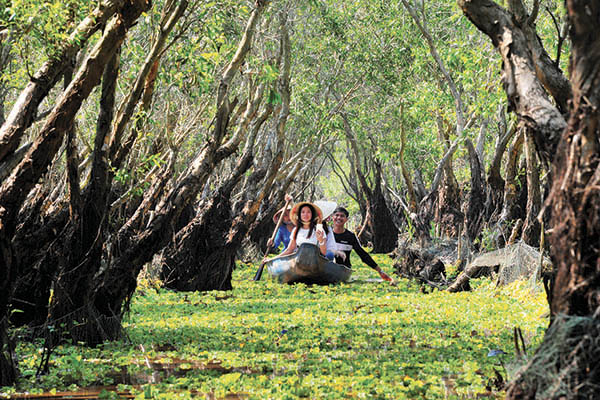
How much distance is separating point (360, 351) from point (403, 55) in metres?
16.3

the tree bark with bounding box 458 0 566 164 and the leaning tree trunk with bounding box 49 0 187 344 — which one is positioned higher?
the tree bark with bounding box 458 0 566 164

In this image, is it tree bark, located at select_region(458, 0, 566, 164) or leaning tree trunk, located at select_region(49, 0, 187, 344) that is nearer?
tree bark, located at select_region(458, 0, 566, 164)

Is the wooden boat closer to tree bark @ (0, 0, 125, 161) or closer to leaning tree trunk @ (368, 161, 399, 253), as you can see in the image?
tree bark @ (0, 0, 125, 161)

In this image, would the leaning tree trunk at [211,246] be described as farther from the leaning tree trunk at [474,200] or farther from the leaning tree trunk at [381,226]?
the leaning tree trunk at [381,226]

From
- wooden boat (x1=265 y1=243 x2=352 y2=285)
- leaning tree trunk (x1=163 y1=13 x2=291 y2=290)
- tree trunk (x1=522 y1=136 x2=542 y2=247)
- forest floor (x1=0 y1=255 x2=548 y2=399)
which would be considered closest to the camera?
forest floor (x1=0 y1=255 x2=548 y2=399)

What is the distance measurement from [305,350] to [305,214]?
329 inches

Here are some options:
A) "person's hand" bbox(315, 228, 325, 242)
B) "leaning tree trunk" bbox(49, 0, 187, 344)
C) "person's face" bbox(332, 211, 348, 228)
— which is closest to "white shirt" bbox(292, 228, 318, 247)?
"person's hand" bbox(315, 228, 325, 242)

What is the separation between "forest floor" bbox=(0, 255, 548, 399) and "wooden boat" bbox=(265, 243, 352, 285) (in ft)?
8.82

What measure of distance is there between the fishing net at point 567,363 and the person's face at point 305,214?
11.7 m

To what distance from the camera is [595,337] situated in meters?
3.29

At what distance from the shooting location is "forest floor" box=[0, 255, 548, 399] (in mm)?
5344

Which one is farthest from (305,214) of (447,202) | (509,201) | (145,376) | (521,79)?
(521,79)

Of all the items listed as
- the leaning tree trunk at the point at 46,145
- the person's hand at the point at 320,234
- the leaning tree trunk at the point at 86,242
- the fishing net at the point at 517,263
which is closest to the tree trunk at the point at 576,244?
the leaning tree trunk at the point at 46,145

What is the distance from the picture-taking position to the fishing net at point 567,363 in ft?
10.7
